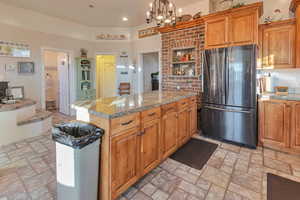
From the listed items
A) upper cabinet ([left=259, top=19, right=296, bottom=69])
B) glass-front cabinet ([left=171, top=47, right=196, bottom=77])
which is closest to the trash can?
glass-front cabinet ([left=171, top=47, right=196, bottom=77])

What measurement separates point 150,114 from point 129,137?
0.43 m

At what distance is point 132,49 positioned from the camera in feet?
18.6

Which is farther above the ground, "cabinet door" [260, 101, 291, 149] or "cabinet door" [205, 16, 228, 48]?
"cabinet door" [205, 16, 228, 48]

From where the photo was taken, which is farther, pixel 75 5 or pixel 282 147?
pixel 75 5

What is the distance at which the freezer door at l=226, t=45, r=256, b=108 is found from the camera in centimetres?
265

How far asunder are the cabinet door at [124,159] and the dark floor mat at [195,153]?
97 cm

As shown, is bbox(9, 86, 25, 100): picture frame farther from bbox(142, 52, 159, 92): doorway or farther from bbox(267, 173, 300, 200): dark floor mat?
bbox(267, 173, 300, 200): dark floor mat

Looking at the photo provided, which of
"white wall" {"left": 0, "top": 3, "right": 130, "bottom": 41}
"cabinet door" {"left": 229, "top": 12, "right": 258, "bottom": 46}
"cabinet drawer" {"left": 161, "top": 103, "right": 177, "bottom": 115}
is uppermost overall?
"white wall" {"left": 0, "top": 3, "right": 130, "bottom": 41}

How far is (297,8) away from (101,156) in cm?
385

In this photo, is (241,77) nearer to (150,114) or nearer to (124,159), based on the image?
(150,114)

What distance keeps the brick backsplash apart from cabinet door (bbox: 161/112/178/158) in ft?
4.71

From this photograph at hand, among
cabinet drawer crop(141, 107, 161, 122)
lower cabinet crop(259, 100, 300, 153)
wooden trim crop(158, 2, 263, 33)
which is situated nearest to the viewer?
cabinet drawer crop(141, 107, 161, 122)

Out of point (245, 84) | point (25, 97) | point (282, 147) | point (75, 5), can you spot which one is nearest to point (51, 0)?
point (75, 5)

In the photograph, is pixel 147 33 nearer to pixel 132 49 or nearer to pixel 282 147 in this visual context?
pixel 132 49
